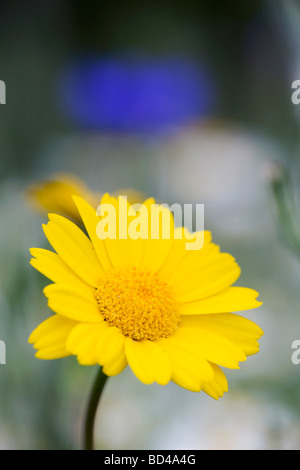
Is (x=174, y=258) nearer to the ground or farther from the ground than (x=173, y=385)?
farther from the ground

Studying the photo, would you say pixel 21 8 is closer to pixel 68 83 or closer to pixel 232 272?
pixel 68 83

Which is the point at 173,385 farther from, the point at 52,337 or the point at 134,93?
the point at 134,93

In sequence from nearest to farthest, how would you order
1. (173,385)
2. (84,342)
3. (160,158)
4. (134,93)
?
(84,342)
(173,385)
(160,158)
(134,93)

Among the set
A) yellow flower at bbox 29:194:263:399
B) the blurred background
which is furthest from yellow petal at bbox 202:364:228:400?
the blurred background

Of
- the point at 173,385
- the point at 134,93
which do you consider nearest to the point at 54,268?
the point at 173,385

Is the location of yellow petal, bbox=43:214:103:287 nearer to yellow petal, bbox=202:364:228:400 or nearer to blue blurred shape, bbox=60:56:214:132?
yellow petal, bbox=202:364:228:400

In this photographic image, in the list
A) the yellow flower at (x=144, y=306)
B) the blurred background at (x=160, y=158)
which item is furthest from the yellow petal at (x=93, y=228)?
the blurred background at (x=160, y=158)
